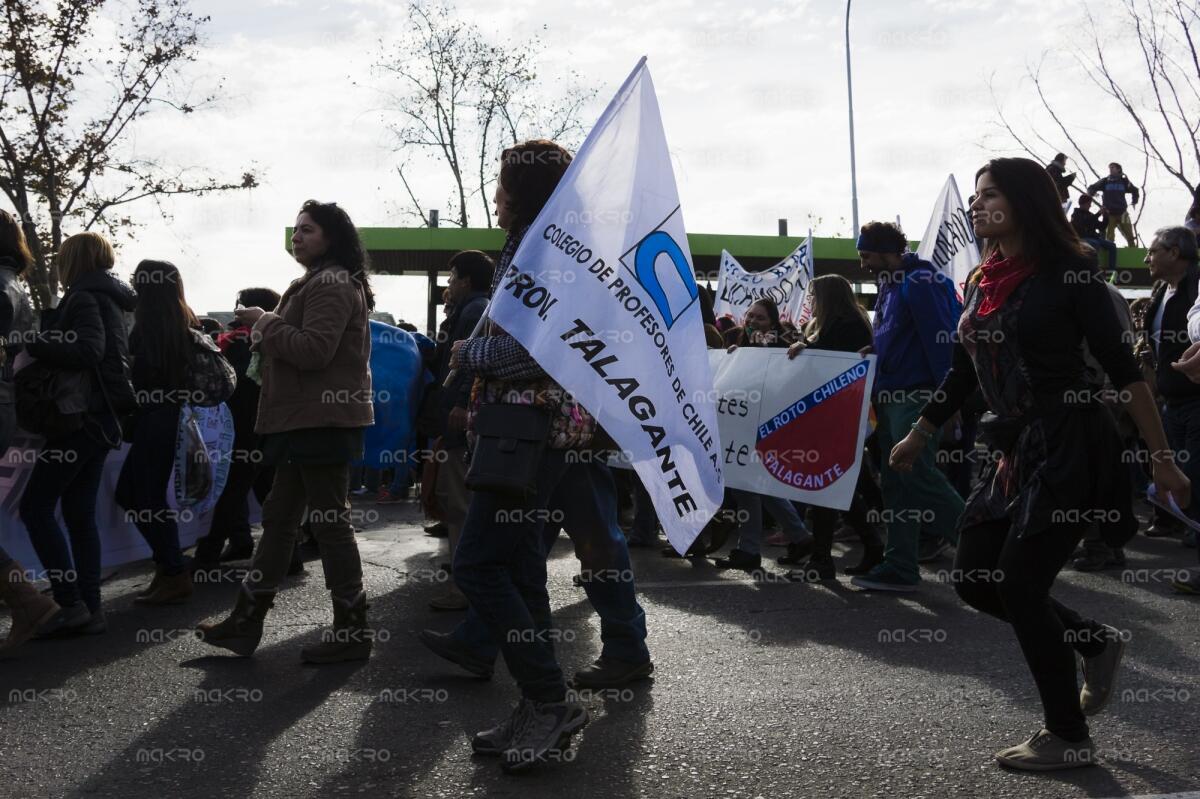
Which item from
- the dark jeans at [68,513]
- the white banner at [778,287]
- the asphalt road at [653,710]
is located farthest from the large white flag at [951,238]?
the dark jeans at [68,513]

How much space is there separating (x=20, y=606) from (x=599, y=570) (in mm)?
2499

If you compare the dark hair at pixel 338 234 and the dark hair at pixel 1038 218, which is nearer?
the dark hair at pixel 1038 218

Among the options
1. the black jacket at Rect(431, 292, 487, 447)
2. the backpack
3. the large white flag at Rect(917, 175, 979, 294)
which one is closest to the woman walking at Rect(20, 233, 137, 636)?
the backpack

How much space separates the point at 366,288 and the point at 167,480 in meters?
2.01

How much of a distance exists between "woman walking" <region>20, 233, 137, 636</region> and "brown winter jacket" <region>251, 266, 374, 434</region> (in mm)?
1112

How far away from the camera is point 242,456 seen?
7742 mm

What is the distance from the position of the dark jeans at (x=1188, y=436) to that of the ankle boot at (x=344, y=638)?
4.49m

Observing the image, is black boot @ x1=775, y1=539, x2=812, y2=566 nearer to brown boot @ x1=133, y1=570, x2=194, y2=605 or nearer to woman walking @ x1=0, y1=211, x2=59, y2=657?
brown boot @ x1=133, y1=570, x2=194, y2=605

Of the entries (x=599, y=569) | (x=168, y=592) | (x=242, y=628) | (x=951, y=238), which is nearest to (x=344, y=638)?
(x=242, y=628)

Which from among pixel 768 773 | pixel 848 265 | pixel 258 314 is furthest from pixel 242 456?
pixel 848 265

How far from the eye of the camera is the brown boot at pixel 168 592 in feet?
21.6

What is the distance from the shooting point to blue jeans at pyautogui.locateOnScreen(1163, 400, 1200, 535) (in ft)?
22.8

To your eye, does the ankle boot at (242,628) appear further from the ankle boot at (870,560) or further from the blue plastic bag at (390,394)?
the ankle boot at (870,560)

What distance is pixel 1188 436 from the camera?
7.02 metres
